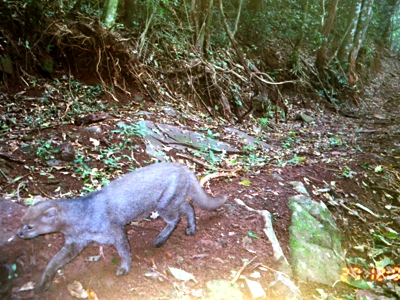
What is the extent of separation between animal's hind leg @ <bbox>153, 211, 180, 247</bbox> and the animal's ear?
39.4 inches

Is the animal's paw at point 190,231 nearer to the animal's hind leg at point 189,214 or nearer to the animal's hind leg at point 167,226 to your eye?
the animal's hind leg at point 189,214

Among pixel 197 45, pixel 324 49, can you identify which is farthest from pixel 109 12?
pixel 324 49

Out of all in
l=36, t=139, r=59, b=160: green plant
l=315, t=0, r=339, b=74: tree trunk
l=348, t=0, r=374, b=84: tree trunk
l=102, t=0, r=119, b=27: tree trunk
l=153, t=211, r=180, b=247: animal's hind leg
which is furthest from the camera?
l=348, t=0, r=374, b=84: tree trunk

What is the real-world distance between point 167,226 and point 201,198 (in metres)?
0.52

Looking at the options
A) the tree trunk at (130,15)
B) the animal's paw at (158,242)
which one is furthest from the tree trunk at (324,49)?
the animal's paw at (158,242)

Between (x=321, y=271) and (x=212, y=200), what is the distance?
1470mm

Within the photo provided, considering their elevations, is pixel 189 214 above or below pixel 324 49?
below

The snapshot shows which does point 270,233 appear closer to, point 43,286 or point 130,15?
point 43,286

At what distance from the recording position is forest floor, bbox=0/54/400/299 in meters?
2.73

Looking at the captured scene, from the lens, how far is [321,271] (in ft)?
11.8

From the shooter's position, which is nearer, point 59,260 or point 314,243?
point 59,260

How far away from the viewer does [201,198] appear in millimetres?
3670

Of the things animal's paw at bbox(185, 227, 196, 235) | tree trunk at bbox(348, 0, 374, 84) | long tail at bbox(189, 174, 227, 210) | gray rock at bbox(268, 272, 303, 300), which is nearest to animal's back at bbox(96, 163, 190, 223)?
long tail at bbox(189, 174, 227, 210)

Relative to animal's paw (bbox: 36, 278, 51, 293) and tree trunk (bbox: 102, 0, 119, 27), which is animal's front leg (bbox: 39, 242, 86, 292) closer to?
animal's paw (bbox: 36, 278, 51, 293)
